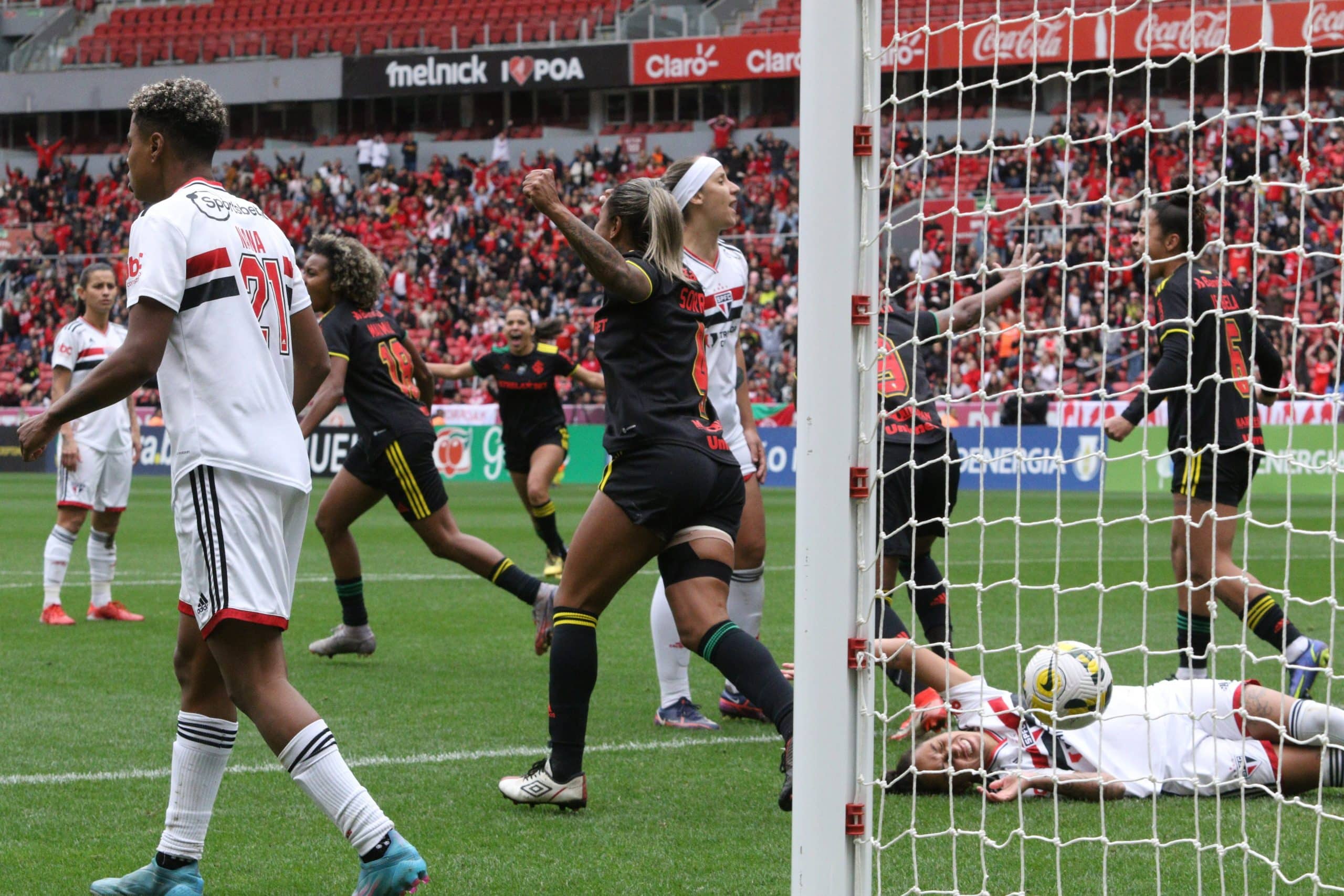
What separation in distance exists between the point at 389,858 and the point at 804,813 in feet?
3.27

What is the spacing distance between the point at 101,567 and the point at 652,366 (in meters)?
6.20

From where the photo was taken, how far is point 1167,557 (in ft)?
46.0

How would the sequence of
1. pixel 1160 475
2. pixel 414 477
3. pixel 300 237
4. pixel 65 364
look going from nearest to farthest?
1. pixel 414 477
2. pixel 65 364
3. pixel 1160 475
4. pixel 300 237

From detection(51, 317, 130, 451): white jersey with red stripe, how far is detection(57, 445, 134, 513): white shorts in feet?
0.18

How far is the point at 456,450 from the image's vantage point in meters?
25.6

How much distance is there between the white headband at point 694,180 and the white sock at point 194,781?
267cm

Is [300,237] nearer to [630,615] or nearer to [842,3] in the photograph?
[630,615]

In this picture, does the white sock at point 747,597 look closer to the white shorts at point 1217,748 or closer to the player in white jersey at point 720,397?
the player in white jersey at point 720,397

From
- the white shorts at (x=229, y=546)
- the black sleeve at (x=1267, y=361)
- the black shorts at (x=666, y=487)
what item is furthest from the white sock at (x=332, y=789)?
the black sleeve at (x=1267, y=361)

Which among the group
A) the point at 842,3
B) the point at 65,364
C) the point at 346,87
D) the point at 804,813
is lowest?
the point at 804,813

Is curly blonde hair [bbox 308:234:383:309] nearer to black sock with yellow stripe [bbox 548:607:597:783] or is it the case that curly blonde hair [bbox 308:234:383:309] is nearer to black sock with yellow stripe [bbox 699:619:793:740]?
black sock with yellow stripe [bbox 548:607:597:783]

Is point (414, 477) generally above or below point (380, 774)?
above

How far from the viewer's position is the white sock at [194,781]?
3889 mm

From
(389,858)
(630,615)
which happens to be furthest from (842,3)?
(630,615)
